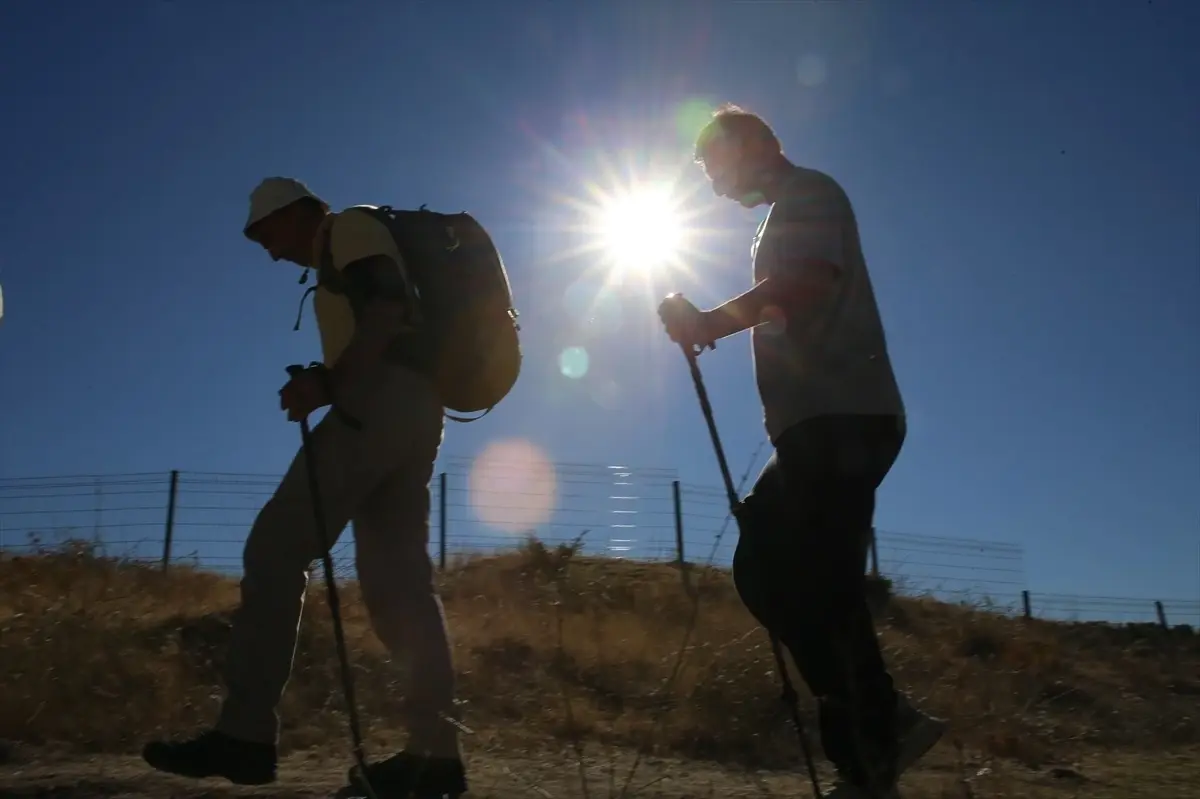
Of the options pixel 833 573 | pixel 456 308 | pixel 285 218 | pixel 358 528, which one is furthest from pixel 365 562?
pixel 833 573

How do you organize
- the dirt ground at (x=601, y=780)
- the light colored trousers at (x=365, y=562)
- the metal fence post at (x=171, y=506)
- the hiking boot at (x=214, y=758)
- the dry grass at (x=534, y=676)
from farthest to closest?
the metal fence post at (x=171, y=506)
the dry grass at (x=534, y=676)
the dirt ground at (x=601, y=780)
the light colored trousers at (x=365, y=562)
the hiking boot at (x=214, y=758)

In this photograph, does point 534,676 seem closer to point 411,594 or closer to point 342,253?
point 411,594

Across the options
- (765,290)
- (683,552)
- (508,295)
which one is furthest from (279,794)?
(683,552)

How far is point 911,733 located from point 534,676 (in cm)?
311

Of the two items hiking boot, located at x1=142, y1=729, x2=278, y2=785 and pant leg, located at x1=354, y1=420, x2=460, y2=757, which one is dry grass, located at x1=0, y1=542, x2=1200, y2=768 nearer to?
pant leg, located at x1=354, y1=420, x2=460, y2=757

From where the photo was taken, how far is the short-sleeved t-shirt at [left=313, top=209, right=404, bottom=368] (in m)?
2.50

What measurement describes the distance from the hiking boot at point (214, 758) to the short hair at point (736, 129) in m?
1.96

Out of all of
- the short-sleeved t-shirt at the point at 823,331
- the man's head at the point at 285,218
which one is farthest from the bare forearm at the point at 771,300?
the man's head at the point at 285,218

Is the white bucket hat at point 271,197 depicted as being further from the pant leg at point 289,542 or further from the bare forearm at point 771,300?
the bare forearm at point 771,300

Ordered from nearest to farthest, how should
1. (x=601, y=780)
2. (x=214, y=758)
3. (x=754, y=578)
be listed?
(x=214, y=758)
(x=754, y=578)
(x=601, y=780)

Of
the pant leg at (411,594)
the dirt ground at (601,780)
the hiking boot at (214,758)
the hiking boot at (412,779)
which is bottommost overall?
the dirt ground at (601,780)

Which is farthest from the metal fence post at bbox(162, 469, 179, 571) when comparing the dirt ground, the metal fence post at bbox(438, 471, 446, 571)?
the dirt ground

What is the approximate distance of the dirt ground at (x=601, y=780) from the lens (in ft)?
8.73

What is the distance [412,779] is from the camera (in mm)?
2389
